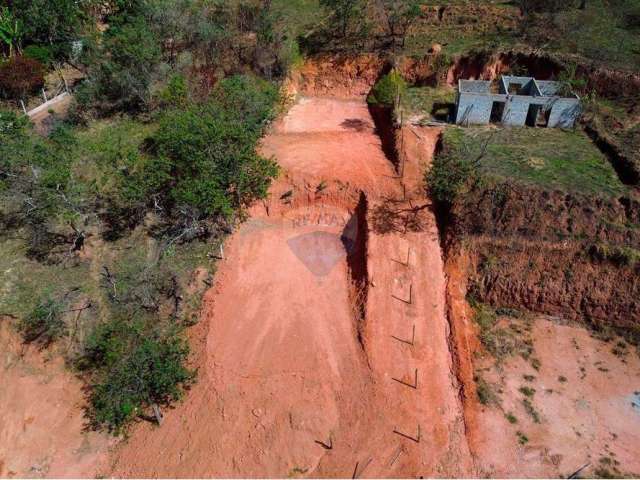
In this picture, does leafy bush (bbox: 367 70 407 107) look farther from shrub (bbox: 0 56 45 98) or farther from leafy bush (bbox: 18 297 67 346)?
shrub (bbox: 0 56 45 98)

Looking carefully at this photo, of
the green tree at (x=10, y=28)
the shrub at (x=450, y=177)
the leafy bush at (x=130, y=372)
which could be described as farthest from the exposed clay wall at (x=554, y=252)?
the green tree at (x=10, y=28)

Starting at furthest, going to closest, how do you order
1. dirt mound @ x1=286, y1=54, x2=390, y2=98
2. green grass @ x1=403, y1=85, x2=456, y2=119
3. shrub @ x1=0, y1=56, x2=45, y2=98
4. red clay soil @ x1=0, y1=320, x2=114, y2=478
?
dirt mound @ x1=286, y1=54, x2=390, y2=98 → shrub @ x1=0, y1=56, x2=45, y2=98 → green grass @ x1=403, y1=85, x2=456, y2=119 → red clay soil @ x1=0, y1=320, x2=114, y2=478

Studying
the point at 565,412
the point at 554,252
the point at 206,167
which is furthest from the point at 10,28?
the point at 565,412

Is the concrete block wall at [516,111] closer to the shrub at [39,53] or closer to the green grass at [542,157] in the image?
the green grass at [542,157]

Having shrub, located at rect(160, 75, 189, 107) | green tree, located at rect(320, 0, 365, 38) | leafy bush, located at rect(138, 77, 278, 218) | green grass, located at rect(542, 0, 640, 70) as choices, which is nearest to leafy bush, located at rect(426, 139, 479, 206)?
leafy bush, located at rect(138, 77, 278, 218)

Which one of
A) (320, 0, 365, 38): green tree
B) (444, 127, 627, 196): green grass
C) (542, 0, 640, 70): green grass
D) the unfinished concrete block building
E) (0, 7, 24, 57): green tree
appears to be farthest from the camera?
(0, 7, 24, 57): green tree
